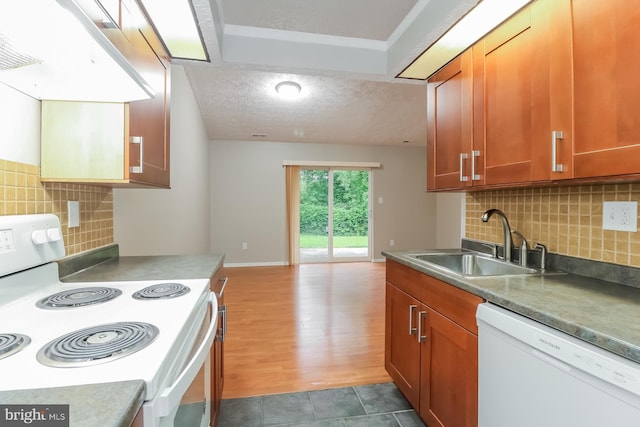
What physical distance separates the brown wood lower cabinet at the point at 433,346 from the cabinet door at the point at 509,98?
618 millimetres

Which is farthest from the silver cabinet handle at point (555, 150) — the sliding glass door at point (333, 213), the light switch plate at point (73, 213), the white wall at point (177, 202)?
the sliding glass door at point (333, 213)

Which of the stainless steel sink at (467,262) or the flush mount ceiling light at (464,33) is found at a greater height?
the flush mount ceiling light at (464,33)

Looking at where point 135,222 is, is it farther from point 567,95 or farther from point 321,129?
point 321,129

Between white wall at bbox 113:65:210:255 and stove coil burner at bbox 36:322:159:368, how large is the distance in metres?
1.39

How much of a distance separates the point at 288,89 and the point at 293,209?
2511 mm

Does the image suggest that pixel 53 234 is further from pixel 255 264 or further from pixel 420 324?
pixel 255 264

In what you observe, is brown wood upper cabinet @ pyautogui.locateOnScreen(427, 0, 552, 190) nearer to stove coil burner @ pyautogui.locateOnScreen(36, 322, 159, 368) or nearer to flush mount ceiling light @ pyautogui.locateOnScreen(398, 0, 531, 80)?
flush mount ceiling light @ pyautogui.locateOnScreen(398, 0, 531, 80)

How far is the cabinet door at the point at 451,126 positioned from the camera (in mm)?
1640

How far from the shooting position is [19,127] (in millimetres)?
1127

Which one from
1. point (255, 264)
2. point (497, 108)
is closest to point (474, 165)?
point (497, 108)

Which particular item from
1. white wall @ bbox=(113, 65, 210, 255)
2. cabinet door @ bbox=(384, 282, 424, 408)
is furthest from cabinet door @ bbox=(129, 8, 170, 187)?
cabinet door @ bbox=(384, 282, 424, 408)

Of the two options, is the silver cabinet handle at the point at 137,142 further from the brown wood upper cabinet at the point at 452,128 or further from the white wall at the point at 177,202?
the brown wood upper cabinet at the point at 452,128

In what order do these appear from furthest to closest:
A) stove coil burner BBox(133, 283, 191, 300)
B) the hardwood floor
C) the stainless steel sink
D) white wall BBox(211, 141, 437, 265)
Result: white wall BBox(211, 141, 437, 265), the hardwood floor, the stainless steel sink, stove coil burner BBox(133, 283, 191, 300)

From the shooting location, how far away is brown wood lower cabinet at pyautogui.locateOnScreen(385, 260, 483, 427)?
1219 mm
